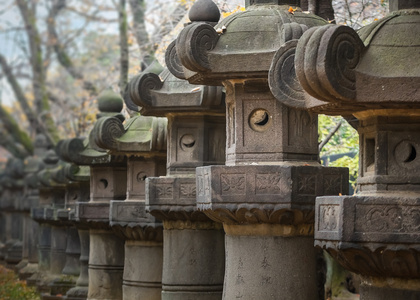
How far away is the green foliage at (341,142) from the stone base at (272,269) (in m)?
7.18

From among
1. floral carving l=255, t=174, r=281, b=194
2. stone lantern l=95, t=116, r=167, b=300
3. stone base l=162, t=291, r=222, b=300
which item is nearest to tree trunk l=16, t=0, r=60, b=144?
stone lantern l=95, t=116, r=167, b=300

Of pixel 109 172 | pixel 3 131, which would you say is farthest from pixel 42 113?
pixel 109 172

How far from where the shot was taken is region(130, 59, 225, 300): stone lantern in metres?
13.6

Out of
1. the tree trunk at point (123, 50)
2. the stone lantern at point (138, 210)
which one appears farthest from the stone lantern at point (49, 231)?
the stone lantern at point (138, 210)

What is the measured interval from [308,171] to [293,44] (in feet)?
4.83

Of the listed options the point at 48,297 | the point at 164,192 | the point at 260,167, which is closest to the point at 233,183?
the point at 260,167

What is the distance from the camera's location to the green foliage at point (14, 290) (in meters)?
24.0

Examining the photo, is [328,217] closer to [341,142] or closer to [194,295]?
[194,295]

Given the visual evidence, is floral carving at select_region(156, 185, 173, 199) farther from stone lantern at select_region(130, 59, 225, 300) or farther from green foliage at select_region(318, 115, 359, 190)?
green foliage at select_region(318, 115, 359, 190)

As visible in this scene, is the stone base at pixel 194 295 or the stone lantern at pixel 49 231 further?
the stone lantern at pixel 49 231

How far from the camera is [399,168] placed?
8875mm

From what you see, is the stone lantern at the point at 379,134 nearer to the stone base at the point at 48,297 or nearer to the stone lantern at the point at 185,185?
the stone lantern at the point at 185,185

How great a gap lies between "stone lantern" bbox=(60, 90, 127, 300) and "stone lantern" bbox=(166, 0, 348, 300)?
6.53 m

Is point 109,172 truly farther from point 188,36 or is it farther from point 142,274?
point 188,36
